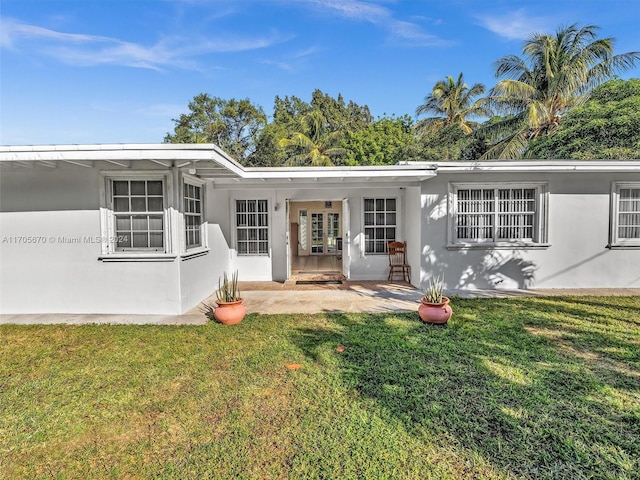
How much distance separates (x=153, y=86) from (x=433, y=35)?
11290 millimetres

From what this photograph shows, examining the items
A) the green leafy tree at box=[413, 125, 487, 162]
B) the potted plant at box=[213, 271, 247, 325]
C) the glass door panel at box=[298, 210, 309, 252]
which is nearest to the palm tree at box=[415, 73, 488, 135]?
the green leafy tree at box=[413, 125, 487, 162]

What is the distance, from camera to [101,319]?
19.6 ft

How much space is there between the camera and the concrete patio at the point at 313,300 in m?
5.98

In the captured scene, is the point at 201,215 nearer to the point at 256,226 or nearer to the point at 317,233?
the point at 256,226

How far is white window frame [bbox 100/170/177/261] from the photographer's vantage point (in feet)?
20.0

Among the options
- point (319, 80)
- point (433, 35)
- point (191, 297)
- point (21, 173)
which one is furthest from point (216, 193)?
point (319, 80)

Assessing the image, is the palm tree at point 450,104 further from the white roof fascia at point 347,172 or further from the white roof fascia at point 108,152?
the white roof fascia at point 108,152

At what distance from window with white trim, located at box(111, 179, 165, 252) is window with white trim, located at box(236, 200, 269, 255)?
137 inches

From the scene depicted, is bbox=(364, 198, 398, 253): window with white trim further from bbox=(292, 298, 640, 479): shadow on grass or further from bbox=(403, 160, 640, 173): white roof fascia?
bbox=(292, 298, 640, 479): shadow on grass

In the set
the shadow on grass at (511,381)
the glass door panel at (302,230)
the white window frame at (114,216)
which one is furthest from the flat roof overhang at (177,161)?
the glass door panel at (302,230)

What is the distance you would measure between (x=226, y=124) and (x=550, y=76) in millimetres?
20176

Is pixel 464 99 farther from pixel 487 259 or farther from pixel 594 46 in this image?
pixel 487 259

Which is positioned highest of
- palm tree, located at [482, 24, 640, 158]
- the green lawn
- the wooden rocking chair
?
palm tree, located at [482, 24, 640, 158]

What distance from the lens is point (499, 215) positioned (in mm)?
8109
